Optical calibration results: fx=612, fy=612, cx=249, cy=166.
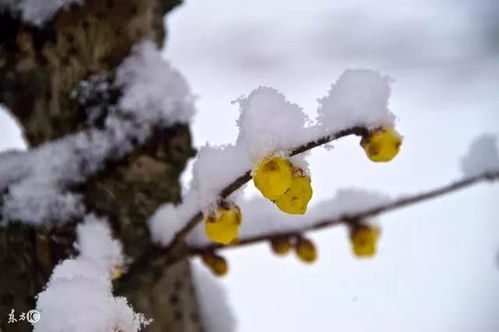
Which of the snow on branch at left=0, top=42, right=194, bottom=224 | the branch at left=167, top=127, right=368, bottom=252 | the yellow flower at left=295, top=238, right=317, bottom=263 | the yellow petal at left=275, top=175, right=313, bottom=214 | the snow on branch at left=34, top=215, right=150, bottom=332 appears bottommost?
the snow on branch at left=34, top=215, right=150, bottom=332

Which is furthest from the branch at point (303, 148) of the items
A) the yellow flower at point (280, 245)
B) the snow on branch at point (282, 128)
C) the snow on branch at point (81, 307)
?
the yellow flower at point (280, 245)

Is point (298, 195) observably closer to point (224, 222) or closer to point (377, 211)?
point (224, 222)

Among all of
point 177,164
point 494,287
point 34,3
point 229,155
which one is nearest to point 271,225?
point 177,164

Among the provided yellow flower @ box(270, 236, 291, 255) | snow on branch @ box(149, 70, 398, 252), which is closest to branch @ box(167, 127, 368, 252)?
snow on branch @ box(149, 70, 398, 252)

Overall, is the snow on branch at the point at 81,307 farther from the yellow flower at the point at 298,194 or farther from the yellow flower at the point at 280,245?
the yellow flower at the point at 280,245

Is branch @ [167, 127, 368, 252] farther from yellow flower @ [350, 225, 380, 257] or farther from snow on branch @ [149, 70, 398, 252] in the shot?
yellow flower @ [350, 225, 380, 257]

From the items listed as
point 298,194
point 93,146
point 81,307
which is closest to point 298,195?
point 298,194
